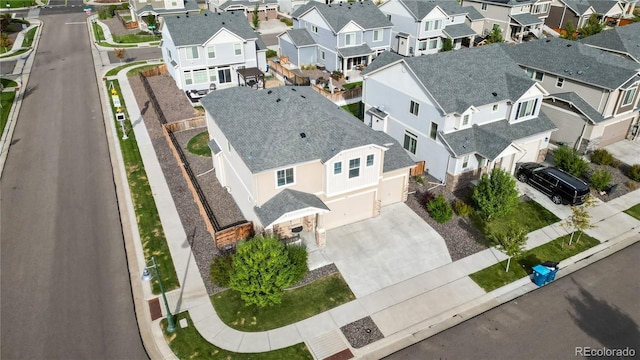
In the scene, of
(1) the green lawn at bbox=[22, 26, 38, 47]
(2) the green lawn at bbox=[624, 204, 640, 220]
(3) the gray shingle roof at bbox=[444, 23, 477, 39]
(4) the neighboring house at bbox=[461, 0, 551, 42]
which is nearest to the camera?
(2) the green lawn at bbox=[624, 204, 640, 220]

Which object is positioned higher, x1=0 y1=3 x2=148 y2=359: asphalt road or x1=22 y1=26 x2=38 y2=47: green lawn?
x1=22 y1=26 x2=38 y2=47: green lawn

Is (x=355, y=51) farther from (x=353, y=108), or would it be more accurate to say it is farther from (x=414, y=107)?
(x=414, y=107)

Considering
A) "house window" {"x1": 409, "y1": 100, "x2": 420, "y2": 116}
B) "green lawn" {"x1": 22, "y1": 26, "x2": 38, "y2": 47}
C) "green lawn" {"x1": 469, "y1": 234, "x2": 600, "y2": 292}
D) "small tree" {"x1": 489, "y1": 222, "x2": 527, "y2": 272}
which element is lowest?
"green lawn" {"x1": 469, "y1": 234, "x2": 600, "y2": 292}

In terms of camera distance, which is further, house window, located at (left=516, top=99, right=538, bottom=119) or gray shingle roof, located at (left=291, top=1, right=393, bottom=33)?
gray shingle roof, located at (left=291, top=1, right=393, bottom=33)

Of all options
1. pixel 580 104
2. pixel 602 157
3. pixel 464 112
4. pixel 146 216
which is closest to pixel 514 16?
pixel 580 104

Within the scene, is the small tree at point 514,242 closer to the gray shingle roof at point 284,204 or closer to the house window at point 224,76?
the gray shingle roof at point 284,204

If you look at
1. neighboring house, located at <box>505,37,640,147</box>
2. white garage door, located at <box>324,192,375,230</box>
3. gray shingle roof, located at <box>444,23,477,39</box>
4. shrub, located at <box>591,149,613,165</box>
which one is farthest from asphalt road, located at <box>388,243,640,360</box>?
gray shingle roof, located at <box>444,23,477,39</box>

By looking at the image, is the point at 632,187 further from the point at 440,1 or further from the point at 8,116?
the point at 8,116

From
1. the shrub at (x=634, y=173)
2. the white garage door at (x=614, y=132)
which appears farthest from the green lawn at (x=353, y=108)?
the shrub at (x=634, y=173)

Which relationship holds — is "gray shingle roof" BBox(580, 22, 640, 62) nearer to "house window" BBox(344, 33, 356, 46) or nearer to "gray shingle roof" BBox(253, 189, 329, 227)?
"house window" BBox(344, 33, 356, 46)
